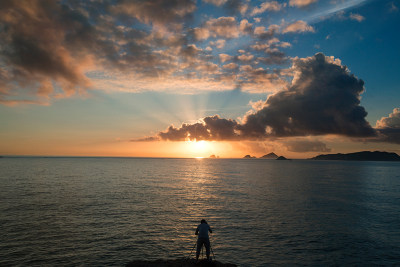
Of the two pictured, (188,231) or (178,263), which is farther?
(188,231)

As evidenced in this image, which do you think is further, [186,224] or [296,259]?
[186,224]

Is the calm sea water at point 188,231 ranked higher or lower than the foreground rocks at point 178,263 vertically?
lower

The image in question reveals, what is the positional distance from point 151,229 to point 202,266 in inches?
548

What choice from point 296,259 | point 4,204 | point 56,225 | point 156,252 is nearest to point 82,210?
point 56,225

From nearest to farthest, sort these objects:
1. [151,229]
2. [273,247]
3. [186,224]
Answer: [273,247], [151,229], [186,224]

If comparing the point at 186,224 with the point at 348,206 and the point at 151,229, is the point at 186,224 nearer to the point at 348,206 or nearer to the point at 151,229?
the point at 151,229

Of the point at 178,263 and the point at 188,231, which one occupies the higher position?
the point at 178,263

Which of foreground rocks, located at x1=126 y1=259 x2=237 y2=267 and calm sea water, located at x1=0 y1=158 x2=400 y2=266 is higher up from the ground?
foreground rocks, located at x1=126 y1=259 x2=237 y2=267

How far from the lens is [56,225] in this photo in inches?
1265

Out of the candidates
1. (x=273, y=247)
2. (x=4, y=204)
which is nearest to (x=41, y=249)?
(x=273, y=247)

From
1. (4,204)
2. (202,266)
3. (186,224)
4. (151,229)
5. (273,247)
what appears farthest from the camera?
(4,204)

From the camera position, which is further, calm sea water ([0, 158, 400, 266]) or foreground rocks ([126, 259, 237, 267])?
calm sea water ([0, 158, 400, 266])

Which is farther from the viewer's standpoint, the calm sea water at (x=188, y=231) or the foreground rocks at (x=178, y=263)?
the calm sea water at (x=188, y=231)

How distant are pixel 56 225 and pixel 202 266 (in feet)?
77.8
